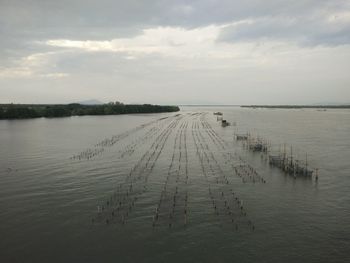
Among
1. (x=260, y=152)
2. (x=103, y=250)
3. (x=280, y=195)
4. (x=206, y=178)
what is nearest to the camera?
(x=103, y=250)

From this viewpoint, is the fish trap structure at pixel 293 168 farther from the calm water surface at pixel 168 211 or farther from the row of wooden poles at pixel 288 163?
the calm water surface at pixel 168 211

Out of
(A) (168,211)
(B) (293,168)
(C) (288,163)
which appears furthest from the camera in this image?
(C) (288,163)

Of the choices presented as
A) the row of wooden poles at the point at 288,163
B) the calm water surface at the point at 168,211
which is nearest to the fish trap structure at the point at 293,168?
the row of wooden poles at the point at 288,163

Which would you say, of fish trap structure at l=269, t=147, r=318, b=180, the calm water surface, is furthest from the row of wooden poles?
the calm water surface

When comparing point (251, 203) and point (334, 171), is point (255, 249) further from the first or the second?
point (334, 171)

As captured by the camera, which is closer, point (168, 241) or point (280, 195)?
A: point (168, 241)

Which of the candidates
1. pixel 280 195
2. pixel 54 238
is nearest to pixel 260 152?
pixel 280 195

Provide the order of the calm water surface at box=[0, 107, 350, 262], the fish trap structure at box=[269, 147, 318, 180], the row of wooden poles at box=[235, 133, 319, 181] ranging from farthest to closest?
the row of wooden poles at box=[235, 133, 319, 181]
the fish trap structure at box=[269, 147, 318, 180]
the calm water surface at box=[0, 107, 350, 262]

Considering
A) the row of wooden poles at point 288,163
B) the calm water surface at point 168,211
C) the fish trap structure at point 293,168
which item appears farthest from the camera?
the row of wooden poles at point 288,163

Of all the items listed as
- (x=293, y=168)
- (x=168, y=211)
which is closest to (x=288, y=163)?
(x=293, y=168)

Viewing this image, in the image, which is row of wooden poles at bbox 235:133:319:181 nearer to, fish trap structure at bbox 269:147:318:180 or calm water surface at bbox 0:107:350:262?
fish trap structure at bbox 269:147:318:180

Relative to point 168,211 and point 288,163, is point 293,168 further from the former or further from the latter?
point 168,211
